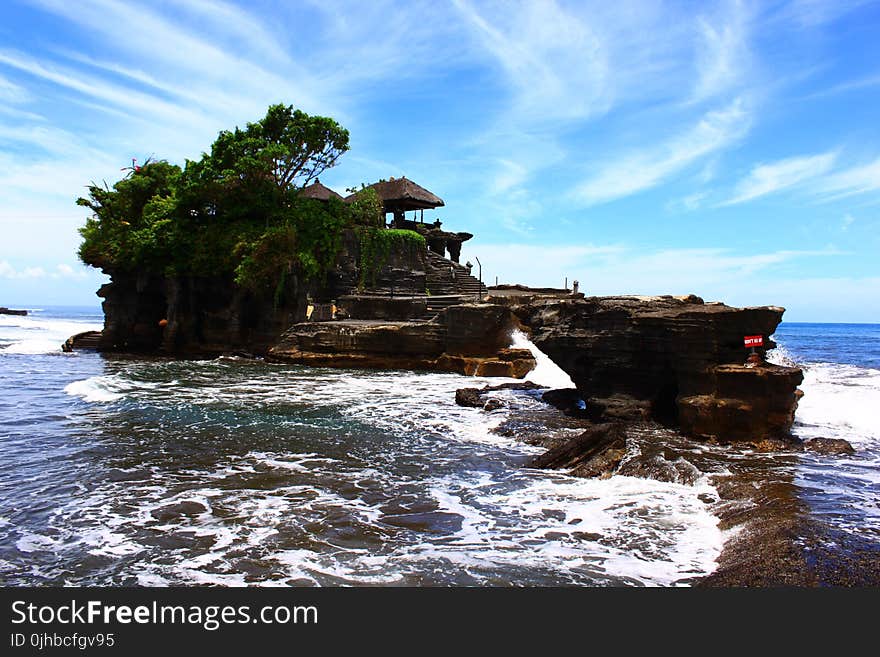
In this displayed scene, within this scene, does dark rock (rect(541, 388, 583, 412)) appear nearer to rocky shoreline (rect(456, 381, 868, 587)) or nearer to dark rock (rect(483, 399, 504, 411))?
rocky shoreline (rect(456, 381, 868, 587))

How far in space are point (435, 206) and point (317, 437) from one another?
26.8m

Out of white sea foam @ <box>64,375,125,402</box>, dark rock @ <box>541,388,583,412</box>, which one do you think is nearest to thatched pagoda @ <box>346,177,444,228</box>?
white sea foam @ <box>64,375,125,402</box>

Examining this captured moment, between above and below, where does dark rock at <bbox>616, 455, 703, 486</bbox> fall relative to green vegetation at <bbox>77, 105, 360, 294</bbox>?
below

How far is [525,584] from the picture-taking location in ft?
16.7

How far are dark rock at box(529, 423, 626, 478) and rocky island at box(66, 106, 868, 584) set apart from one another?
3710 millimetres

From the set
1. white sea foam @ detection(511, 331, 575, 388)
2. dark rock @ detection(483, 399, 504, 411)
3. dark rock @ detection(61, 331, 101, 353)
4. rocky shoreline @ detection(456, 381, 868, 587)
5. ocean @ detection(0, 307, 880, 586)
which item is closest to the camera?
rocky shoreline @ detection(456, 381, 868, 587)

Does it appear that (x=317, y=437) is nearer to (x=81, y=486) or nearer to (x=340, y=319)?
(x=81, y=486)

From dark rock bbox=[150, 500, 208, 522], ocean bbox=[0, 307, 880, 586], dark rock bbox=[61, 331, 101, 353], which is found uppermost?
dark rock bbox=[61, 331, 101, 353]

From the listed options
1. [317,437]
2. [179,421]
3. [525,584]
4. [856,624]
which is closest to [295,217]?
[179,421]

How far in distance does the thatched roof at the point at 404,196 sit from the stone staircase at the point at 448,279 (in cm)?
349

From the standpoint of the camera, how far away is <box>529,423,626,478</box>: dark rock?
8898 millimetres

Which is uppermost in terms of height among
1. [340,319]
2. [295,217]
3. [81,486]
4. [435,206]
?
[435,206]

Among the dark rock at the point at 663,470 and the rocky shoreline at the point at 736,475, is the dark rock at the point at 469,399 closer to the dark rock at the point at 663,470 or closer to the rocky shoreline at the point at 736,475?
the rocky shoreline at the point at 736,475

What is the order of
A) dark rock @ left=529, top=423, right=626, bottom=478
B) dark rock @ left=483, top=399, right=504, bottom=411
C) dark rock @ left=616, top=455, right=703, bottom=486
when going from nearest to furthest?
dark rock @ left=616, top=455, right=703, bottom=486 → dark rock @ left=529, top=423, right=626, bottom=478 → dark rock @ left=483, top=399, right=504, bottom=411
